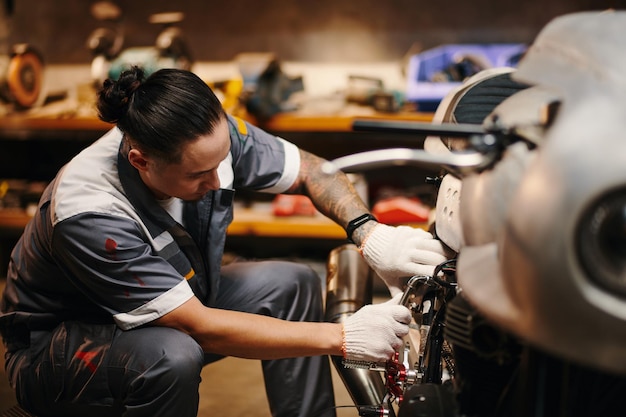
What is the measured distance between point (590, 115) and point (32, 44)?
12.0 feet

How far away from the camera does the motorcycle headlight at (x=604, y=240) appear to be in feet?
2.10

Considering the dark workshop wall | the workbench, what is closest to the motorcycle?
the workbench

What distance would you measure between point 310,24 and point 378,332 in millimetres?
2368

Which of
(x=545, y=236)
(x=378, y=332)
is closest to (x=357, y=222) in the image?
(x=378, y=332)

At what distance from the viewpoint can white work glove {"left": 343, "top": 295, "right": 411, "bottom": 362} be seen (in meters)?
1.26

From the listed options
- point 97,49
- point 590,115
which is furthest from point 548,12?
point 590,115

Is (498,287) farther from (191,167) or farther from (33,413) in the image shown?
(33,413)

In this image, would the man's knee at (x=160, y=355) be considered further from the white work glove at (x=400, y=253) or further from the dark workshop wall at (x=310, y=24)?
the dark workshop wall at (x=310, y=24)

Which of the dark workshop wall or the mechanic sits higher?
the dark workshop wall

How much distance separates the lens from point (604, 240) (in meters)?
0.65

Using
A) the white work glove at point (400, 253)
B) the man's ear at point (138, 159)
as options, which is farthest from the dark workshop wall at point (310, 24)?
the man's ear at point (138, 159)

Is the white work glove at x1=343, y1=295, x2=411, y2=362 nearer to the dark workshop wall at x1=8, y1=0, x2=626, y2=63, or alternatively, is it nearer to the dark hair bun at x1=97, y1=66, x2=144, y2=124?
the dark hair bun at x1=97, y1=66, x2=144, y2=124

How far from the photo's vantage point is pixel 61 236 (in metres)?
1.34

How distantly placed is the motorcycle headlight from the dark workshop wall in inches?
104
